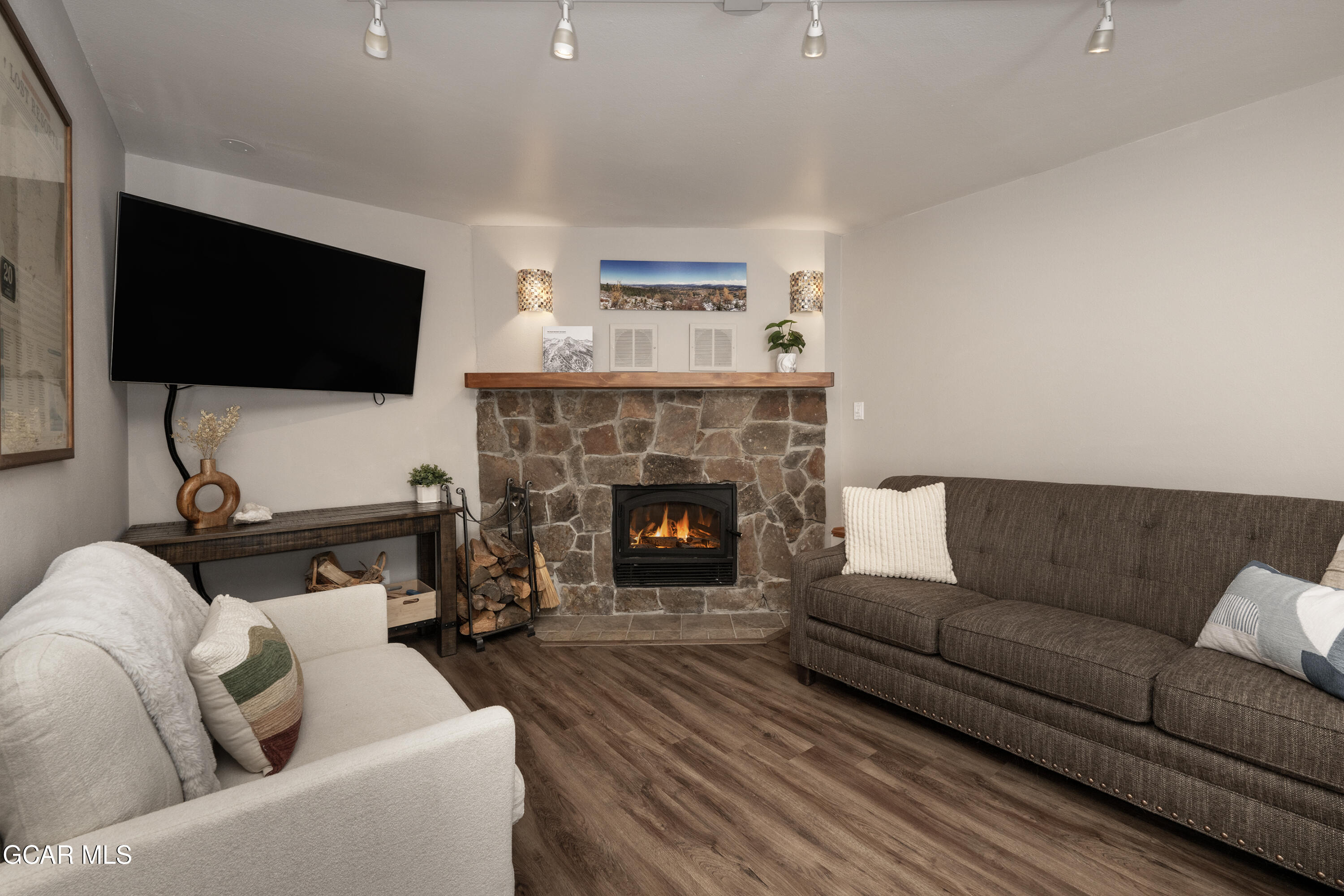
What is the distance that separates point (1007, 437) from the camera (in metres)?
3.19

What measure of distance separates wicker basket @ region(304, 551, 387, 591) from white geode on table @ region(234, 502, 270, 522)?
39cm

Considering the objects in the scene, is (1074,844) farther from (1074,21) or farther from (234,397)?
(234,397)

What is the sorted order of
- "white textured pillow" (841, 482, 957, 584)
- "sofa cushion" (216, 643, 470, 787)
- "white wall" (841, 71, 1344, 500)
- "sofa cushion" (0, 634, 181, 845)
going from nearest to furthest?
1. "sofa cushion" (0, 634, 181, 845)
2. "sofa cushion" (216, 643, 470, 787)
3. "white wall" (841, 71, 1344, 500)
4. "white textured pillow" (841, 482, 957, 584)

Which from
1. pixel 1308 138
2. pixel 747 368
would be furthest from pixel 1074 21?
pixel 747 368

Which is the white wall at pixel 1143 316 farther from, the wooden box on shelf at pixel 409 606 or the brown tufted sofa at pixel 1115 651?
the wooden box on shelf at pixel 409 606

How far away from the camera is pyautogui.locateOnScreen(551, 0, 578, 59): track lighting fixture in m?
1.67

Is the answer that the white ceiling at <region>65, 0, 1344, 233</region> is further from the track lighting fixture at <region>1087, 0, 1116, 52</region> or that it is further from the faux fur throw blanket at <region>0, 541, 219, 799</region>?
the faux fur throw blanket at <region>0, 541, 219, 799</region>

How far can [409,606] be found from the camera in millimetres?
3217

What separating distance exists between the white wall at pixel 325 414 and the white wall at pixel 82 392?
0.20 metres

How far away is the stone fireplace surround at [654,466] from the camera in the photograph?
3811mm

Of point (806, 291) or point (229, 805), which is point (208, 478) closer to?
point (229, 805)

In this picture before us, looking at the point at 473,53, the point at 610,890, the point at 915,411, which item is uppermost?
the point at 473,53

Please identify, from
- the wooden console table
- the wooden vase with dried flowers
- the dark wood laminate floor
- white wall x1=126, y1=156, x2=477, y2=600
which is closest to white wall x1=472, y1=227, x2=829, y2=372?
white wall x1=126, y1=156, x2=477, y2=600

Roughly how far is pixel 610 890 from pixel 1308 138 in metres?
3.41
